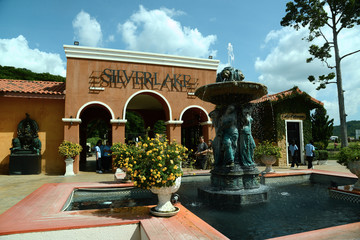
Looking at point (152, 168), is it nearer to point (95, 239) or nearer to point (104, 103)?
point (95, 239)

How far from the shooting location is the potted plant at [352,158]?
5824 millimetres

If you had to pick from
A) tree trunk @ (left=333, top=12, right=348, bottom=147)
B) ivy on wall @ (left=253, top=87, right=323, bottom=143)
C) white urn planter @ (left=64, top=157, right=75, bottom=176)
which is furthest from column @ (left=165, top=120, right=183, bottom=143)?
tree trunk @ (left=333, top=12, right=348, bottom=147)

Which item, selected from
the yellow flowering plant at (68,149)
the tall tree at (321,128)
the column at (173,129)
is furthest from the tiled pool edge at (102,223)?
the tall tree at (321,128)

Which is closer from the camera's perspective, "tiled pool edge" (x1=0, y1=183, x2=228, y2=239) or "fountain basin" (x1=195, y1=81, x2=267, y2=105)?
"tiled pool edge" (x1=0, y1=183, x2=228, y2=239)

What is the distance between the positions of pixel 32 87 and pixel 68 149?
414 cm

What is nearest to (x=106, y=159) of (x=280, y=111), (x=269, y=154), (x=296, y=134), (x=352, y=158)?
(x=269, y=154)

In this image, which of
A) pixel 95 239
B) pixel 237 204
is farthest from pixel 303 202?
pixel 95 239

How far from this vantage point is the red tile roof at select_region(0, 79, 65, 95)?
11.5 meters

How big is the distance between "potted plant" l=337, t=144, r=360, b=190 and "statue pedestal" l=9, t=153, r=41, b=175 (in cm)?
1232

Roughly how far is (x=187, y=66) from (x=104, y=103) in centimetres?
521

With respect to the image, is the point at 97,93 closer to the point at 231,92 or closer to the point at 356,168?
the point at 231,92

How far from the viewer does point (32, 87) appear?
12469 mm

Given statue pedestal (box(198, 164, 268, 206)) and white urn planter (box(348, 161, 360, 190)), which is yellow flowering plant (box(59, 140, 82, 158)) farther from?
white urn planter (box(348, 161, 360, 190))

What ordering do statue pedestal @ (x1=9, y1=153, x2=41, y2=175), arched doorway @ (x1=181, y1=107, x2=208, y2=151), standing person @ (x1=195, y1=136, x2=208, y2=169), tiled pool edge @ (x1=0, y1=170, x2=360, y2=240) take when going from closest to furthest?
tiled pool edge @ (x1=0, y1=170, x2=360, y2=240), statue pedestal @ (x1=9, y1=153, x2=41, y2=175), standing person @ (x1=195, y1=136, x2=208, y2=169), arched doorway @ (x1=181, y1=107, x2=208, y2=151)
